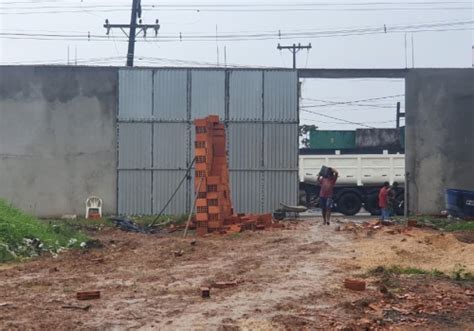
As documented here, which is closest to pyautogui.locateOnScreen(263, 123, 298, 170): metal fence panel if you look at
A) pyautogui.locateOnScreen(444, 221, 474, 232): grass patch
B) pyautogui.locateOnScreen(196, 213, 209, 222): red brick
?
pyautogui.locateOnScreen(444, 221, 474, 232): grass patch

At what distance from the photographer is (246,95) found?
2506 cm

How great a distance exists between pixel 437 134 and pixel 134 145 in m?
10.9

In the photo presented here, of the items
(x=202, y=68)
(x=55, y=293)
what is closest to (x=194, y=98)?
(x=202, y=68)

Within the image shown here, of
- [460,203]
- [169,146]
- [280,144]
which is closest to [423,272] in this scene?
[460,203]

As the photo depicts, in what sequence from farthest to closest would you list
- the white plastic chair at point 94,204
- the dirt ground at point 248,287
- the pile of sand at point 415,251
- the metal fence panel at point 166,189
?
the metal fence panel at point 166,189 < the white plastic chair at point 94,204 < the pile of sand at point 415,251 < the dirt ground at point 248,287

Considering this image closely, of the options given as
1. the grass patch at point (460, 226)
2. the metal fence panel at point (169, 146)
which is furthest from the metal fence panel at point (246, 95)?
the grass patch at point (460, 226)

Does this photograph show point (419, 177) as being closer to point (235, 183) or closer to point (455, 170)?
point (455, 170)

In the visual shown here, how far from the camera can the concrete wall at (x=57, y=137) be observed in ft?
81.3

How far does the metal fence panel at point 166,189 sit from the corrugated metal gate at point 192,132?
0.04 metres

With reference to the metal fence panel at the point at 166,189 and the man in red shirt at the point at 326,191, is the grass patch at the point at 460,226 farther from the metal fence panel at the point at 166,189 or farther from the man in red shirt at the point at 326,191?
the metal fence panel at the point at 166,189

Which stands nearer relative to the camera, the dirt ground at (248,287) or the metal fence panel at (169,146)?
the dirt ground at (248,287)

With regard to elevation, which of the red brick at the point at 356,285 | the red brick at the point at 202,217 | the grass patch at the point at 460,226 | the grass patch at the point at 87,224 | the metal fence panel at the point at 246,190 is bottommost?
the grass patch at the point at 87,224

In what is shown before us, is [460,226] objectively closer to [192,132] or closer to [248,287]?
[192,132]

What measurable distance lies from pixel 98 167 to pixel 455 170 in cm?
1280
